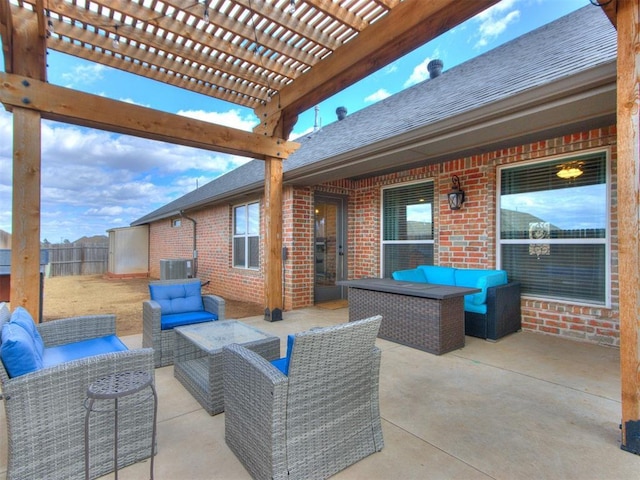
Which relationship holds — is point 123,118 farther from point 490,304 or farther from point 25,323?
point 490,304

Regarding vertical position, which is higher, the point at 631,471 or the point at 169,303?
the point at 169,303

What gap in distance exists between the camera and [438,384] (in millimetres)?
2963

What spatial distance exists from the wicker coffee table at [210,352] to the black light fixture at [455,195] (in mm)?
3767

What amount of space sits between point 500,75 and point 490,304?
315cm

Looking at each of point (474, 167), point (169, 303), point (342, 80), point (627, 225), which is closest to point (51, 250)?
point (169, 303)

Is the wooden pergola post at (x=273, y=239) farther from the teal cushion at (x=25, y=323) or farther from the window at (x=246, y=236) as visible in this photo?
the teal cushion at (x=25, y=323)

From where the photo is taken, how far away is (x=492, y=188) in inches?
192

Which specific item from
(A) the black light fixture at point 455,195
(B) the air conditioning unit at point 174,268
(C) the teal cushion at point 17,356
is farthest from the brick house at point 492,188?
(C) the teal cushion at point 17,356

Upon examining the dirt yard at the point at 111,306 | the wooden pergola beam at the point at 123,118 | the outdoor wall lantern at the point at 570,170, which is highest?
the wooden pergola beam at the point at 123,118

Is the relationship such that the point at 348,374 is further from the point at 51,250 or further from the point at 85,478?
the point at 51,250

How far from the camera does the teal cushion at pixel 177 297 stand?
3998 millimetres

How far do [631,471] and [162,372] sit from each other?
3.73 m

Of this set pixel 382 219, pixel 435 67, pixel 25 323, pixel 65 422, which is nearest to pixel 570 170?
pixel 382 219

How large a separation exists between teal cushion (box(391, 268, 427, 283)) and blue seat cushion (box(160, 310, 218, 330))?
2764 millimetres
